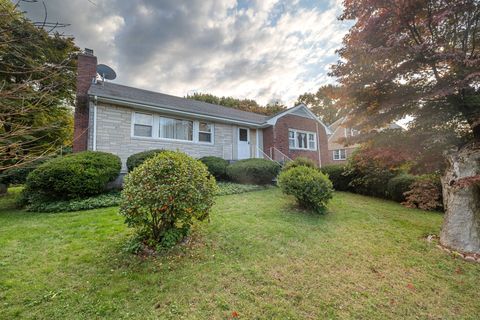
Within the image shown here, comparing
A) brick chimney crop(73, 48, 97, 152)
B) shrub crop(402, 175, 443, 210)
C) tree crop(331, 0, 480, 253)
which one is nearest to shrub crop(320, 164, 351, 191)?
shrub crop(402, 175, 443, 210)

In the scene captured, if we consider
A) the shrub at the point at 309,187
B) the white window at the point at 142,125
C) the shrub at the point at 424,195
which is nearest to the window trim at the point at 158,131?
the white window at the point at 142,125

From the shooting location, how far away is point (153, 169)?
3.87m

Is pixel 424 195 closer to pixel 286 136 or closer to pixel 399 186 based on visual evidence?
pixel 399 186

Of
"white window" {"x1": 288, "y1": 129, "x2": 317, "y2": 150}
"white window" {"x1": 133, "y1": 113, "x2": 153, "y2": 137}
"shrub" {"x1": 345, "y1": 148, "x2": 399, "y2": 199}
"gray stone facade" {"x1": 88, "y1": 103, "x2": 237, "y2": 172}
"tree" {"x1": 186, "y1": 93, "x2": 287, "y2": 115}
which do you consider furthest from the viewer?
"tree" {"x1": 186, "y1": 93, "x2": 287, "y2": 115}

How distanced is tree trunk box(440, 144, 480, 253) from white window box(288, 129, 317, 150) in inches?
443

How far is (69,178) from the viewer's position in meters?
7.08

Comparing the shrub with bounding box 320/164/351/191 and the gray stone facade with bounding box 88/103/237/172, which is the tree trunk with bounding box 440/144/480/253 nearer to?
the shrub with bounding box 320/164/351/191

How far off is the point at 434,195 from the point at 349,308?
5.16 meters

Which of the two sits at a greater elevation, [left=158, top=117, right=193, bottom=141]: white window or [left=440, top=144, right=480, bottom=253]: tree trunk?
[left=158, top=117, right=193, bottom=141]: white window

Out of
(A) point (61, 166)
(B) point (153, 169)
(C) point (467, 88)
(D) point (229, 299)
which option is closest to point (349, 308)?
(D) point (229, 299)

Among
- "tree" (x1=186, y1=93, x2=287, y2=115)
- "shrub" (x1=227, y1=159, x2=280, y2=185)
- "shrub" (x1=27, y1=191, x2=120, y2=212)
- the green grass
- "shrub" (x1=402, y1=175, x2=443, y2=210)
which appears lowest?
the green grass


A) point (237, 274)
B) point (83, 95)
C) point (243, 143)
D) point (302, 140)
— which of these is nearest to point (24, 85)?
point (237, 274)

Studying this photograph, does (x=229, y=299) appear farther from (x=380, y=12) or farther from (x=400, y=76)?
(x=380, y=12)

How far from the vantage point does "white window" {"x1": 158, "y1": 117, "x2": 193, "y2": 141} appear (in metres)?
11.3
